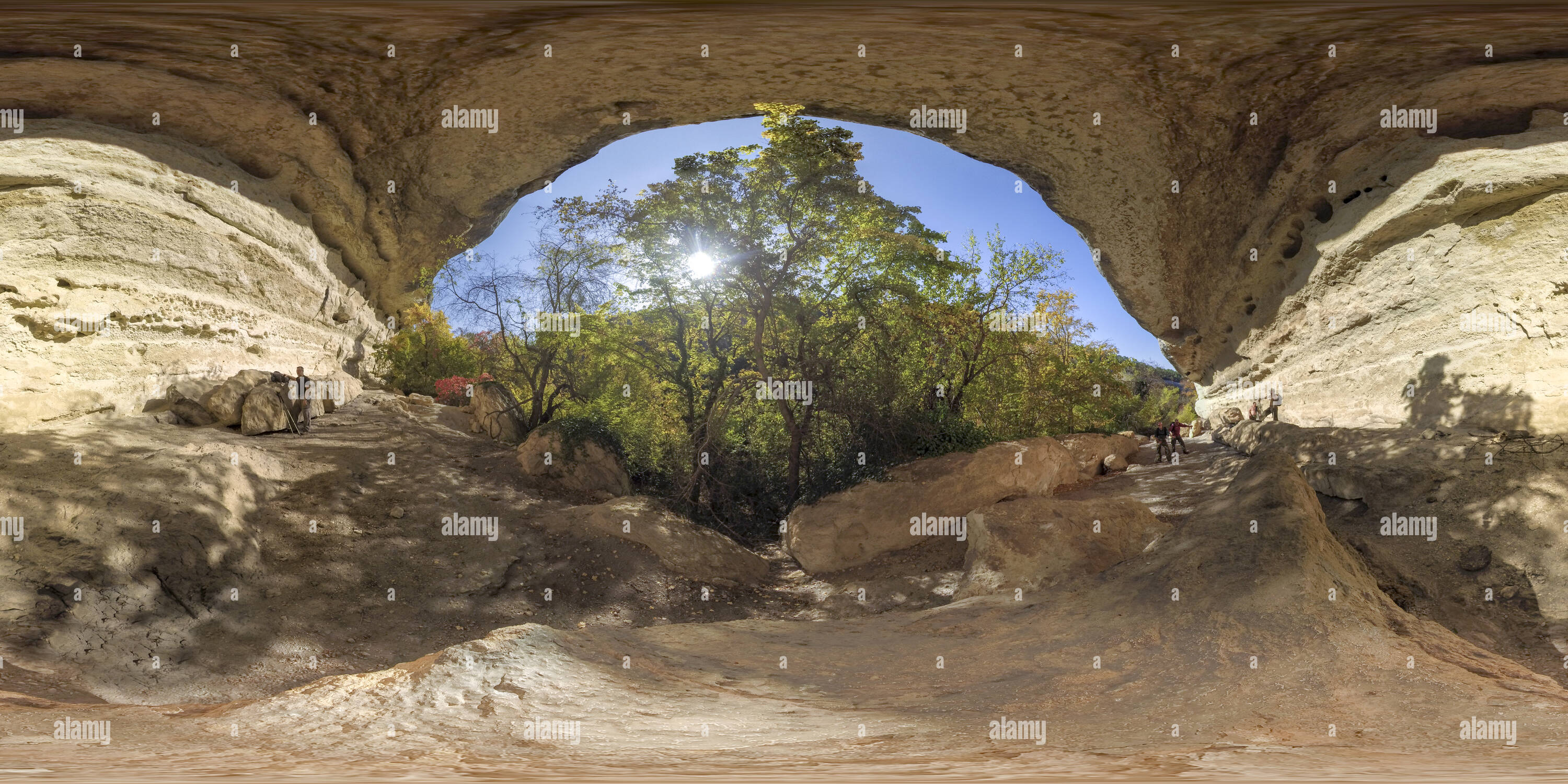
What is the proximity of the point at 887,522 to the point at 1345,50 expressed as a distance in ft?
35.6

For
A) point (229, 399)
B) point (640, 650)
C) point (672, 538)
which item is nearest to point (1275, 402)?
point (672, 538)

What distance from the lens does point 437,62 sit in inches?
590

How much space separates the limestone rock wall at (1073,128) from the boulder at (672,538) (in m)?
7.74

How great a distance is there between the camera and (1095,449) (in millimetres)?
19156

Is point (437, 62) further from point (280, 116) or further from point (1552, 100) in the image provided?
point (1552, 100)

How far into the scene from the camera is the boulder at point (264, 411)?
13.9 meters

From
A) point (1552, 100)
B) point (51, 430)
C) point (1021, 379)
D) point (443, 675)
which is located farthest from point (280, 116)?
point (1552, 100)

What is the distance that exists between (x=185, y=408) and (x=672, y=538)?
8.50m

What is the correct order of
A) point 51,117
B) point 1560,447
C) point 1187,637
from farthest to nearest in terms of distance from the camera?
point 51,117 → point 1560,447 → point 1187,637
